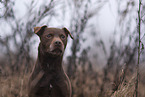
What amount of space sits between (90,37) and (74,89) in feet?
8.79

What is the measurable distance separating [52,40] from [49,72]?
0.57 m

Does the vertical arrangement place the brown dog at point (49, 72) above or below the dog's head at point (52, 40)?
below

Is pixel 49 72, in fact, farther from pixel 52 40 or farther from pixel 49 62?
pixel 52 40

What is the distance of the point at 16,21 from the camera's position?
501 centimetres

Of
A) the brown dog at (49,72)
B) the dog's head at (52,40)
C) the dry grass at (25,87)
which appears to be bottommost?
the dry grass at (25,87)

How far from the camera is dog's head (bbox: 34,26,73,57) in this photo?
303 cm

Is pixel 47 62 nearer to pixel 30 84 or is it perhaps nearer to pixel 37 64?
pixel 37 64

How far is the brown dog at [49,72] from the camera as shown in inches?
121

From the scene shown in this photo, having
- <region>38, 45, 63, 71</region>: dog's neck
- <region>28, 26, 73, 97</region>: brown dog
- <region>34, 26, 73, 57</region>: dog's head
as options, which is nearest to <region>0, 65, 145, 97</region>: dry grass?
<region>28, 26, 73, 97</region>: brown dog

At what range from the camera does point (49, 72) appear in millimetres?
3180

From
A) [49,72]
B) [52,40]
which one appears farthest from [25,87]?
[52,40]

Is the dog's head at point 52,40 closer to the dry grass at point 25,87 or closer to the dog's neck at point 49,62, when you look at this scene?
the dog's neck at point 49,62

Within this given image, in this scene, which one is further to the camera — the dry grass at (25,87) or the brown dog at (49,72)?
the dry grass at (25,87)

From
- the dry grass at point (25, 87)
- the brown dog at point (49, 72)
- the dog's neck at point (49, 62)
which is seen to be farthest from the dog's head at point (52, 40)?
the dry grass at point (25, 87)
